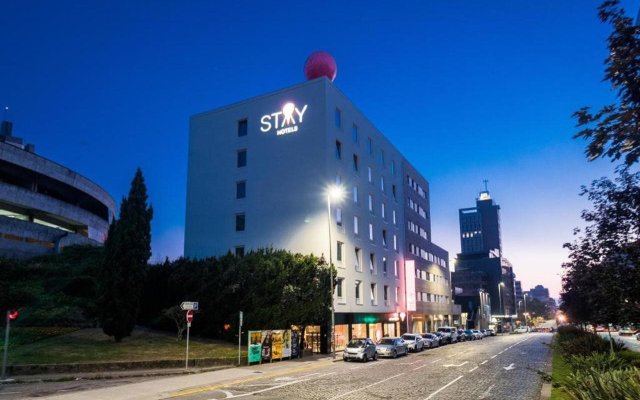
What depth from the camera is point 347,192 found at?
153 ft

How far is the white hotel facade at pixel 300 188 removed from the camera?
43.2m

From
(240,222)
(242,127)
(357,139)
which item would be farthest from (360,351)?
(242,127)

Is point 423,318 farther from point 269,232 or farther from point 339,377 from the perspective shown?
point 339,377

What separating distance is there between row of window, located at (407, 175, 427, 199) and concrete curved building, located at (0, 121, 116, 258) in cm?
4495

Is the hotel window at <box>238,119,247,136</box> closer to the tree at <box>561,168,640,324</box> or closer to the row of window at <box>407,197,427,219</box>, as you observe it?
the row of window at <box>407,197,427,219</box>

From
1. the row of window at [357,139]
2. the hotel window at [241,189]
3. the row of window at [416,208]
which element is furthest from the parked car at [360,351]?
the row of window at [416,208]

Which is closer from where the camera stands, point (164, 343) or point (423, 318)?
point (164, 343)

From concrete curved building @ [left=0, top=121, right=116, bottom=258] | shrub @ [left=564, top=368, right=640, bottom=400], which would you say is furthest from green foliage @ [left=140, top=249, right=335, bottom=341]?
shrub @ [left=564, top=368, right=640, bottom=400]

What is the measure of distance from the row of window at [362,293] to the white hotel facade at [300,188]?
0.10 metres

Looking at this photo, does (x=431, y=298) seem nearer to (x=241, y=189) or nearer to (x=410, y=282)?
(x=410, y=282)

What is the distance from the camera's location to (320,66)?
1881 inches

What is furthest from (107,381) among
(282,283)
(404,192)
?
(404,192)

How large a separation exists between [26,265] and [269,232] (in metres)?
20.0

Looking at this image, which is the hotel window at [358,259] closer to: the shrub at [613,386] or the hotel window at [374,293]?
the hotel window at [374,293]
